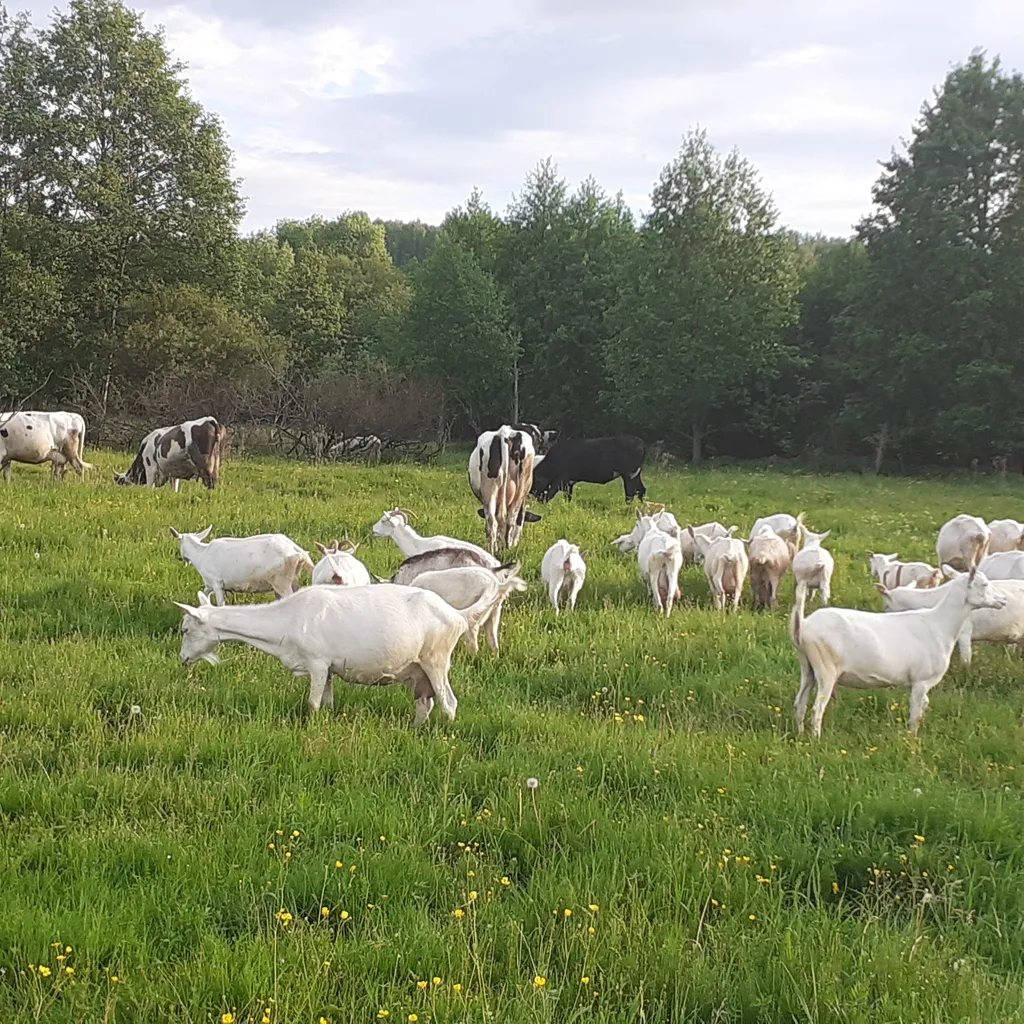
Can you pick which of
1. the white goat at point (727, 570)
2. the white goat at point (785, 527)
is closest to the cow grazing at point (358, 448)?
the white goat at point (785, 527)

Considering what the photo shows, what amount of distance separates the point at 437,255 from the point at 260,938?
4133 cm

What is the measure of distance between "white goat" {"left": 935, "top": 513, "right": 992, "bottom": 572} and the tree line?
20418 millimetres

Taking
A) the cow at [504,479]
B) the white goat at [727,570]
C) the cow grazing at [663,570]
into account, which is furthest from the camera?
the cow at [504,479]

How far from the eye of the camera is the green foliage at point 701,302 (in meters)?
34.7

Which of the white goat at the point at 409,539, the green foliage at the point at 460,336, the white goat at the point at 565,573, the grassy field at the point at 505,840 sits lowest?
the grassy field at the point at 505,840

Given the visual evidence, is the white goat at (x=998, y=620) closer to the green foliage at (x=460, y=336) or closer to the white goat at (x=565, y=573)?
the white goat at (x=565, y=573)

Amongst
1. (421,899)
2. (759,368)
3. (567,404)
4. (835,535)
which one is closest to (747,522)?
(835,535)

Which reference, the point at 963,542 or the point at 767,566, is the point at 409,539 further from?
the point at 963,542

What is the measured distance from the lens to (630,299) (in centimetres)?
3728

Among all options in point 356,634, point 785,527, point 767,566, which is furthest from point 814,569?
point 356,634

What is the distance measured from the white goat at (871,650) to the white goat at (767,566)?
12.9ft

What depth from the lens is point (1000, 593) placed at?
7957mm

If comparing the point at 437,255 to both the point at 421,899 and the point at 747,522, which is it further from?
the point at 421,899

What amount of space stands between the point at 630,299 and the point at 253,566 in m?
30.1
